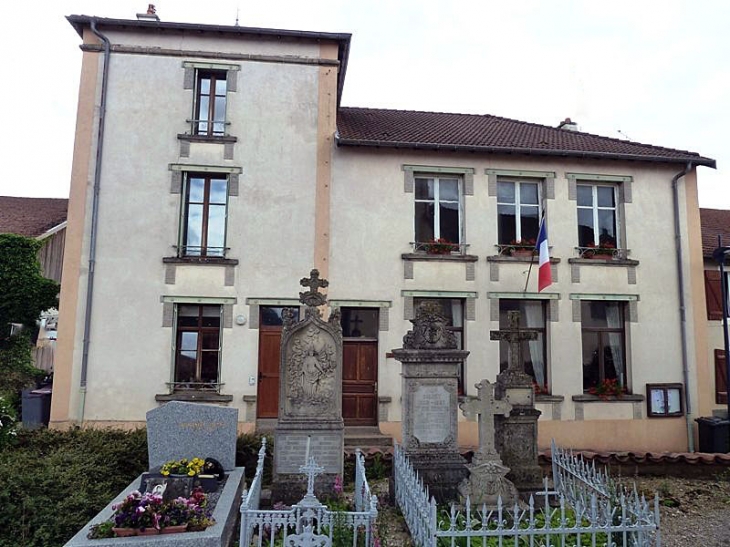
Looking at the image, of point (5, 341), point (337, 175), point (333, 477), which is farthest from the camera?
point (5, 341)

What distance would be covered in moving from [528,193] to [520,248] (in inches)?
58.9

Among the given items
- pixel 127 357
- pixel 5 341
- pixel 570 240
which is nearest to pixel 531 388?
pixel 570 240

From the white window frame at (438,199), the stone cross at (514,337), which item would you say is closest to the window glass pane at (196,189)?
the white window frame at (438,199)

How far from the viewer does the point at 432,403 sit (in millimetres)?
7559

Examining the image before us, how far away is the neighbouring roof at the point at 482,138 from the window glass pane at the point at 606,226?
138 centimetres

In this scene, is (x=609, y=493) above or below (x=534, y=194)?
below

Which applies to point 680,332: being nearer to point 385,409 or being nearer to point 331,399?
point 385,409

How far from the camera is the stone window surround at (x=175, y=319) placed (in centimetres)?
1095

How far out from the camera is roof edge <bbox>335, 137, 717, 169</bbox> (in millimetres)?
11883

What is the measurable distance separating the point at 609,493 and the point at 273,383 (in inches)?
284

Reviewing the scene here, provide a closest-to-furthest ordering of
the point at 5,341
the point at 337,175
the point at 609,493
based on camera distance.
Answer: the point at 609,493
the point at 337,175
the point at 5,341

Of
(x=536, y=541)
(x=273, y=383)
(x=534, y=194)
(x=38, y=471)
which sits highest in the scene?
(x=534, y=194)

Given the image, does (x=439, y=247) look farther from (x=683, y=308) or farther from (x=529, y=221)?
(x=683, y=308)

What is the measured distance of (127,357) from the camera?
10992 mm
